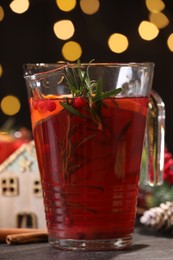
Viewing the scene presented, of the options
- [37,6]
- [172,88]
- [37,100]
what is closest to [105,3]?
[37,6]

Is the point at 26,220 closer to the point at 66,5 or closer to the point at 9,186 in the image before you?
the point at 9,186

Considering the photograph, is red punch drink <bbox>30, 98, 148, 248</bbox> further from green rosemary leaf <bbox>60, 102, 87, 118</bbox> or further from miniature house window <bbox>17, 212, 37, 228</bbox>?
miniature house window <bbox>17, 212, 37, 228</bbox>

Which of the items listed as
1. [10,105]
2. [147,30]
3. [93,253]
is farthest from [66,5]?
[93,253]

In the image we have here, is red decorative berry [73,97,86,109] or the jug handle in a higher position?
red decorative berry [73,97,86,109]

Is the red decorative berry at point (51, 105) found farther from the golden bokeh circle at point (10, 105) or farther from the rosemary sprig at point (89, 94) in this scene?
the golden bokeh circle at point (10, 105)

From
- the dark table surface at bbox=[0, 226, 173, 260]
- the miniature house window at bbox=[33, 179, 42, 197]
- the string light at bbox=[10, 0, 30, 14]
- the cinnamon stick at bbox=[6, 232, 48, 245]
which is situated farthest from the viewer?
the string light at bbox=[10, 0, 30, 14]

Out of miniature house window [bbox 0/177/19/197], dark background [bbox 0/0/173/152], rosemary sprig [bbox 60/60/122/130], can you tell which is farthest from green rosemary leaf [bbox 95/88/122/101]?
dark background [bbox 0/0/173/152]

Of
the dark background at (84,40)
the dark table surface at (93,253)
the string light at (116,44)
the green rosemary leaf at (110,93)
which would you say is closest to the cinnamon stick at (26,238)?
the dark table surface at (93,253)
